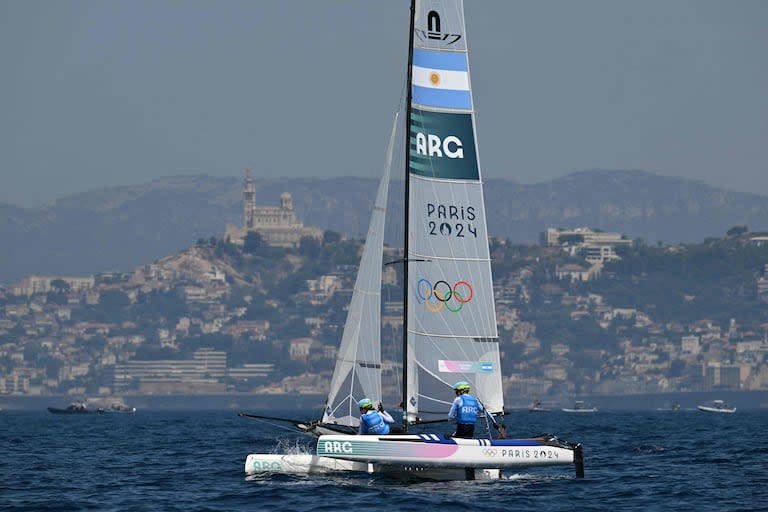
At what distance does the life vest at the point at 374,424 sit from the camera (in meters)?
37.3

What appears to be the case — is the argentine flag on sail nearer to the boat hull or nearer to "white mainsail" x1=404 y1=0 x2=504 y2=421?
"white mainsail" x1=404 y1=0 x2=504 y2=421

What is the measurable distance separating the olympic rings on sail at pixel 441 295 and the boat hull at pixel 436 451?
3491mm

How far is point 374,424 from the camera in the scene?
122ft

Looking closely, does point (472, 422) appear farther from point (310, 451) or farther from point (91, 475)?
point (91, 475)

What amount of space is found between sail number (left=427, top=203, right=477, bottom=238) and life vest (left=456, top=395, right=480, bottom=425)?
13.4 ft

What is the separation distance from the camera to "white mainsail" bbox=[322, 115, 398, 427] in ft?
129

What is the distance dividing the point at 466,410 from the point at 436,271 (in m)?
3.60

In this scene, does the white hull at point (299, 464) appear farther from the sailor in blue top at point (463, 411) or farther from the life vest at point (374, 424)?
the sailor in blue top at point (463, 411)

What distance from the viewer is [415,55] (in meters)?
39.1

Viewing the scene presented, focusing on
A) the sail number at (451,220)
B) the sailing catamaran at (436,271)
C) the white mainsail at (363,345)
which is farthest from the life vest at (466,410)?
the sail number at (451,220)

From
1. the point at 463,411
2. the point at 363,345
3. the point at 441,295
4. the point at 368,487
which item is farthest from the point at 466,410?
the point at 363,345

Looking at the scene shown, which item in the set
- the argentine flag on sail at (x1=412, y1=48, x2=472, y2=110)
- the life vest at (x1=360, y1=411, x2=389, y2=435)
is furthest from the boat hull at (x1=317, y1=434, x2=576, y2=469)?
the argentine flag on sail at (x1=412, y1=48, x2=472, y2=110)

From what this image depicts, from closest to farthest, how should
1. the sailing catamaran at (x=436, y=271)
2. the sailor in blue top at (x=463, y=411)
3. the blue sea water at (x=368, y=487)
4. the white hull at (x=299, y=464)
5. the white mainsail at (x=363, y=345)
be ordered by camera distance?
the blue sea water at (x=368, y=487), the sailor in blue top at (x=463, y=411), the white hull at (x=299, y=464), the sailing catamaran at (x=436, y=271), the white mainsail at (x=363, y=345)

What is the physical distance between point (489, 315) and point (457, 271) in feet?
4.31
